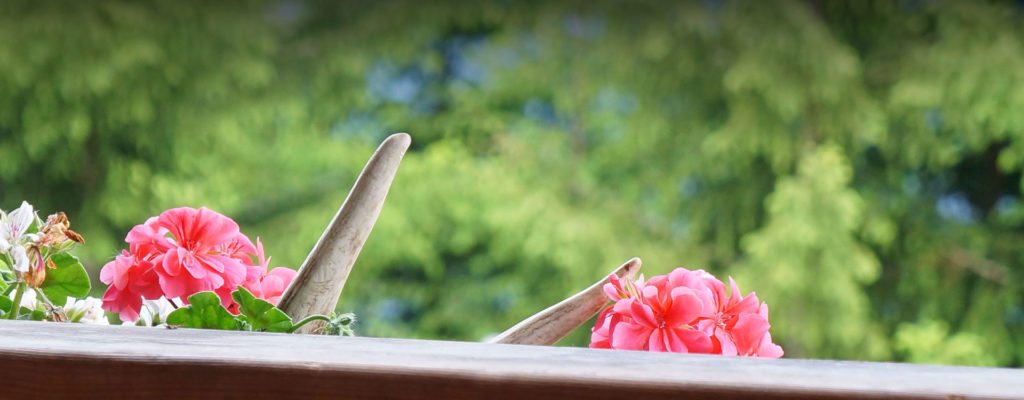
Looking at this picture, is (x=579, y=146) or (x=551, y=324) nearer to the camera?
(x=551, y=324)

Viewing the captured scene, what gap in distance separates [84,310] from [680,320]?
0.27 metres

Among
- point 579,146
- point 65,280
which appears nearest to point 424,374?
point 65,280

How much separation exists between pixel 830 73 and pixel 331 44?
2200mm

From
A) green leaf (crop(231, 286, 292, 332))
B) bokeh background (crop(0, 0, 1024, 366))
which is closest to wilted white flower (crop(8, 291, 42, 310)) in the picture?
green leaf (crop(231, 286, 292, 332))

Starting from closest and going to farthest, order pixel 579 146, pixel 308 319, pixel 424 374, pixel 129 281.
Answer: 1. pixel 424 374
2. pixel 308 319
3. pixel 129 281
4. pixel 579 146

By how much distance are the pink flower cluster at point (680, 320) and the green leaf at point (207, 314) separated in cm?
16

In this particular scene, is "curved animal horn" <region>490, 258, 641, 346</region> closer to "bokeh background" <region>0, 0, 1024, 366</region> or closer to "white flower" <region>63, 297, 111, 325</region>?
"white flower" <region>63, 297, 111, 325</region>

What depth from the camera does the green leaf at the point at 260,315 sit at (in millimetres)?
392

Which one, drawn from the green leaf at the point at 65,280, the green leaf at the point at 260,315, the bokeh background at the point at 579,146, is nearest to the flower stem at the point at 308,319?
the green leaf at the point at 260,315

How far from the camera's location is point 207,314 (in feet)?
1.30

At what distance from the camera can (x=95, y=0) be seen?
4.62 metres

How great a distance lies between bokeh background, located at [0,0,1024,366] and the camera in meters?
4.27

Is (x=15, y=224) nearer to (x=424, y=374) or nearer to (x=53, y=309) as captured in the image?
(x=53, y=309)

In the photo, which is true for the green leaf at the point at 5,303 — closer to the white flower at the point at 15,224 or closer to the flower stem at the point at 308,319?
the white flower at the point at 15,224
